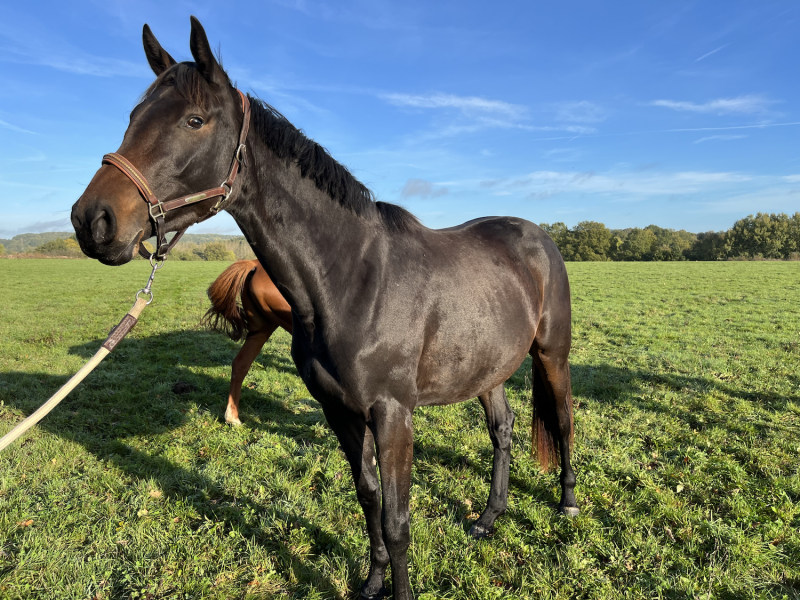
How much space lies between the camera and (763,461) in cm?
419

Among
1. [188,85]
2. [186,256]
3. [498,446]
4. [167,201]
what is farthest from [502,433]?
[186,256]

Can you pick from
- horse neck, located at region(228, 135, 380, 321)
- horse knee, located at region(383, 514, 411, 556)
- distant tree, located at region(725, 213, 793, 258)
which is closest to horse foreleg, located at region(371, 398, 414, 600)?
horse knee, located at region(383, 514, 411, 556)

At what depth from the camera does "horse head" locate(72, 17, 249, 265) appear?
5.59ft

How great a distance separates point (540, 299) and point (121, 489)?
4.07m

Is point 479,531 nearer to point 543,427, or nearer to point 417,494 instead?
point 417,494

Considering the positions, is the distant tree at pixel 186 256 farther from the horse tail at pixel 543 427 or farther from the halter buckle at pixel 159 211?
the halter buckle at pixel 159 211

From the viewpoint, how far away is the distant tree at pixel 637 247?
2980 inches

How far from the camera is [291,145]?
2.18 m

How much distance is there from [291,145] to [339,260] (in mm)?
627

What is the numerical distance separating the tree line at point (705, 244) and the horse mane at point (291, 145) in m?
68.5

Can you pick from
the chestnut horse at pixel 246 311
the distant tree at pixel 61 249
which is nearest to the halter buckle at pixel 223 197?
the chestnut horse at pixel 246 311

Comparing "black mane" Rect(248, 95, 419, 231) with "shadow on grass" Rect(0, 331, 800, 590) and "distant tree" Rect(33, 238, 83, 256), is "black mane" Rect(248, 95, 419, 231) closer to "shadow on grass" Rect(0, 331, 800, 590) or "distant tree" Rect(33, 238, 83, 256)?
"shadow on grass" Rect(0, 331, 800, 590)

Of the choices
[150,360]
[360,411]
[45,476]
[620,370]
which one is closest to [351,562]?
[360,411]

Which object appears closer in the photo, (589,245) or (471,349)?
(471,349)
